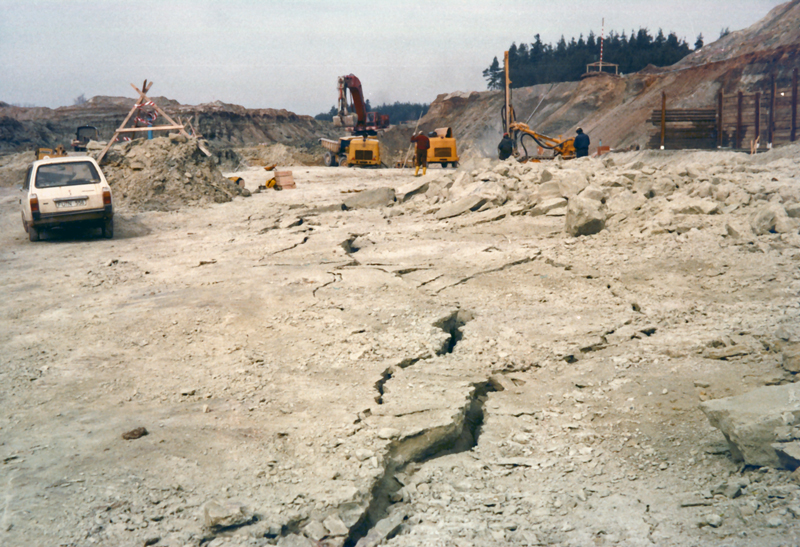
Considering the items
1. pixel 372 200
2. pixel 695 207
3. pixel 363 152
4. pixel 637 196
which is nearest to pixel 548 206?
pixel 637 196

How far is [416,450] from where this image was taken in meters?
3.41

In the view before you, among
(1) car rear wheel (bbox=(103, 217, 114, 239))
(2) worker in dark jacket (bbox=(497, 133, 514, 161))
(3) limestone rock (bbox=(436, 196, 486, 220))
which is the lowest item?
(1) car rear wheel (bbox=(103, 217, 114, 239))

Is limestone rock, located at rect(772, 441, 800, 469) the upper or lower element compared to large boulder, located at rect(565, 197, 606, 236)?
lower

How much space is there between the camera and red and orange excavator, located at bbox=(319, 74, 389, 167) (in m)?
27.5

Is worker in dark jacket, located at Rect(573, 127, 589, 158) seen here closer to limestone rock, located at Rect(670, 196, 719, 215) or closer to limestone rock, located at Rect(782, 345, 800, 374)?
limestone rock, located at Rect(670, 196, 719, 215)

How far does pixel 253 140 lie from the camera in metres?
54.5

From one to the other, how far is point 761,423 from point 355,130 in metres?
28.7

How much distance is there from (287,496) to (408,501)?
62cm

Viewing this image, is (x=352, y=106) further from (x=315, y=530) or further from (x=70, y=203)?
(x=315, y=530)

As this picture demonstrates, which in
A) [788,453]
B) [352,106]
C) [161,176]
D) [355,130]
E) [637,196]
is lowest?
[788,453]

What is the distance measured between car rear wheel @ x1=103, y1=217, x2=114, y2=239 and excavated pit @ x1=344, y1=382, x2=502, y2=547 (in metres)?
9.49

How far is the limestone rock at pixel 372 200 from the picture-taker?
1366 cm

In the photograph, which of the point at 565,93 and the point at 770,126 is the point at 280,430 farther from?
the point at 565,93

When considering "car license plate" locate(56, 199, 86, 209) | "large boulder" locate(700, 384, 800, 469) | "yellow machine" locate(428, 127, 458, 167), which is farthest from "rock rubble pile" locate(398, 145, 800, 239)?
"yellow machine" locate(428, 127, 458, 167)
